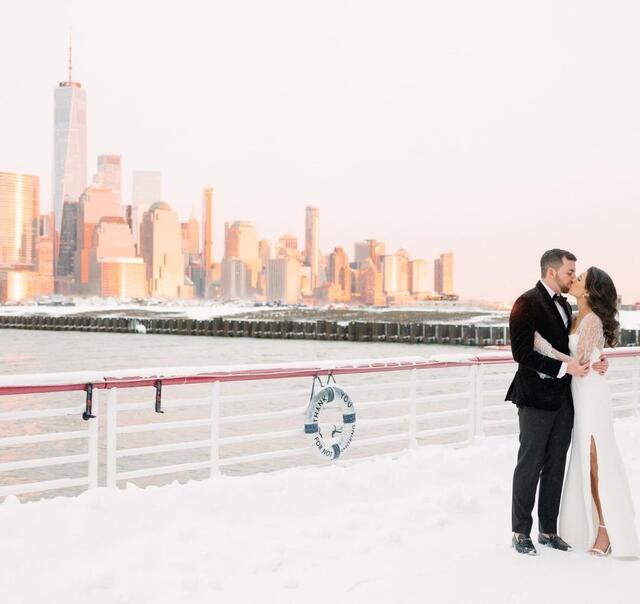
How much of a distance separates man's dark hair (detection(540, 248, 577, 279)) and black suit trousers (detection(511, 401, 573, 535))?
2.91 feet

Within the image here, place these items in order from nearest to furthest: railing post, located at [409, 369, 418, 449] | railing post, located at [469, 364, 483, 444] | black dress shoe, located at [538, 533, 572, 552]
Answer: black dress shoe, located at [538, 533, 572, 552]
railing post, located at [409, 369, 418, 449]
railing post, located at [469, 364, 483, 444]

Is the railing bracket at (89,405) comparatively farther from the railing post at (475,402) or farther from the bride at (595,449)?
the railing post at (475,402)

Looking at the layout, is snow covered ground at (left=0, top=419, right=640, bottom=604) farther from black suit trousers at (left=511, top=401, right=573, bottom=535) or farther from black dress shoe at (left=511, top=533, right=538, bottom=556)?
black suit trousers at (left=511, top=401, right=573, bottom=535)

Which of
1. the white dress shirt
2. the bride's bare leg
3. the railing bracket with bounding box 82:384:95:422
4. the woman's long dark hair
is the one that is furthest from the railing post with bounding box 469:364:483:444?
the railing bracket with bounding box 82:384:95:422

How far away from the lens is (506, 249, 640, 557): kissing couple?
223 inches

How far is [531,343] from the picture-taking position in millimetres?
5648

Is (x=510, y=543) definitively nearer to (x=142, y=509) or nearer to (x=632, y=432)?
(x=142, y=509)

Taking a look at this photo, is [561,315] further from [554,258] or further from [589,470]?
[589,470]

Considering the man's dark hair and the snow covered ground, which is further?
the man's dark hair

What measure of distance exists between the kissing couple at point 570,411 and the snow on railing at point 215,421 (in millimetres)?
1679

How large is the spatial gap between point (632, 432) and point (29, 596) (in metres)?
8.18

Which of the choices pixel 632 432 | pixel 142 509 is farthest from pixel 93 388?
pixel 632 432

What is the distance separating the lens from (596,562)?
562cm

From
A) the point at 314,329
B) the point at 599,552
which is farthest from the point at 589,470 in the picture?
the point at 314,329
